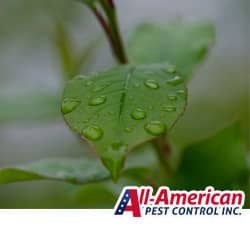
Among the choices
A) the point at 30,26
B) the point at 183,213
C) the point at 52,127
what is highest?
the point at 30,26

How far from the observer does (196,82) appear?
1.81 m

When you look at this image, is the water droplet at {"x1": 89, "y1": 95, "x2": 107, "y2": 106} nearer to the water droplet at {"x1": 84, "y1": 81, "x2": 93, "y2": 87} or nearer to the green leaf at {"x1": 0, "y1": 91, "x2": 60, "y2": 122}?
the water droplet at {"x1": 84, "y1": 81, "x2": 93, "y2": 87}

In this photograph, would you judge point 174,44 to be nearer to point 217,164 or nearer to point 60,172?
point 217,164

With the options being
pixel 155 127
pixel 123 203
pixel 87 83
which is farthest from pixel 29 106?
pixel 155 127

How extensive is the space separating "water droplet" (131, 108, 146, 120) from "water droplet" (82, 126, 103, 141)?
0.04 meters

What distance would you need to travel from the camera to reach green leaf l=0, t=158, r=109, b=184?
684 millimetres

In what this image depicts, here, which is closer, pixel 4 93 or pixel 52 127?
pixel 4 93

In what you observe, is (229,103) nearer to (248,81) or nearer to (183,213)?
(248,81)

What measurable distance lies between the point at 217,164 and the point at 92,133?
36cm

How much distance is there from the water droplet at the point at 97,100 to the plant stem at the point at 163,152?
0.76ft

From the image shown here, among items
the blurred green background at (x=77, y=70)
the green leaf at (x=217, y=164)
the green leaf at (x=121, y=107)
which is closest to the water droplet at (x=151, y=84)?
the green leaf at (x=121, y=107)

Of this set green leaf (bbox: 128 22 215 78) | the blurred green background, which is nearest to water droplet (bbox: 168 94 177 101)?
green leaf (bbox: 128 22 215 78)

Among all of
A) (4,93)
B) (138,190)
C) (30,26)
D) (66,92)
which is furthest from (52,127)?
(66,92)

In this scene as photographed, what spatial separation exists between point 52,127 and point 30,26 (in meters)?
0.37
